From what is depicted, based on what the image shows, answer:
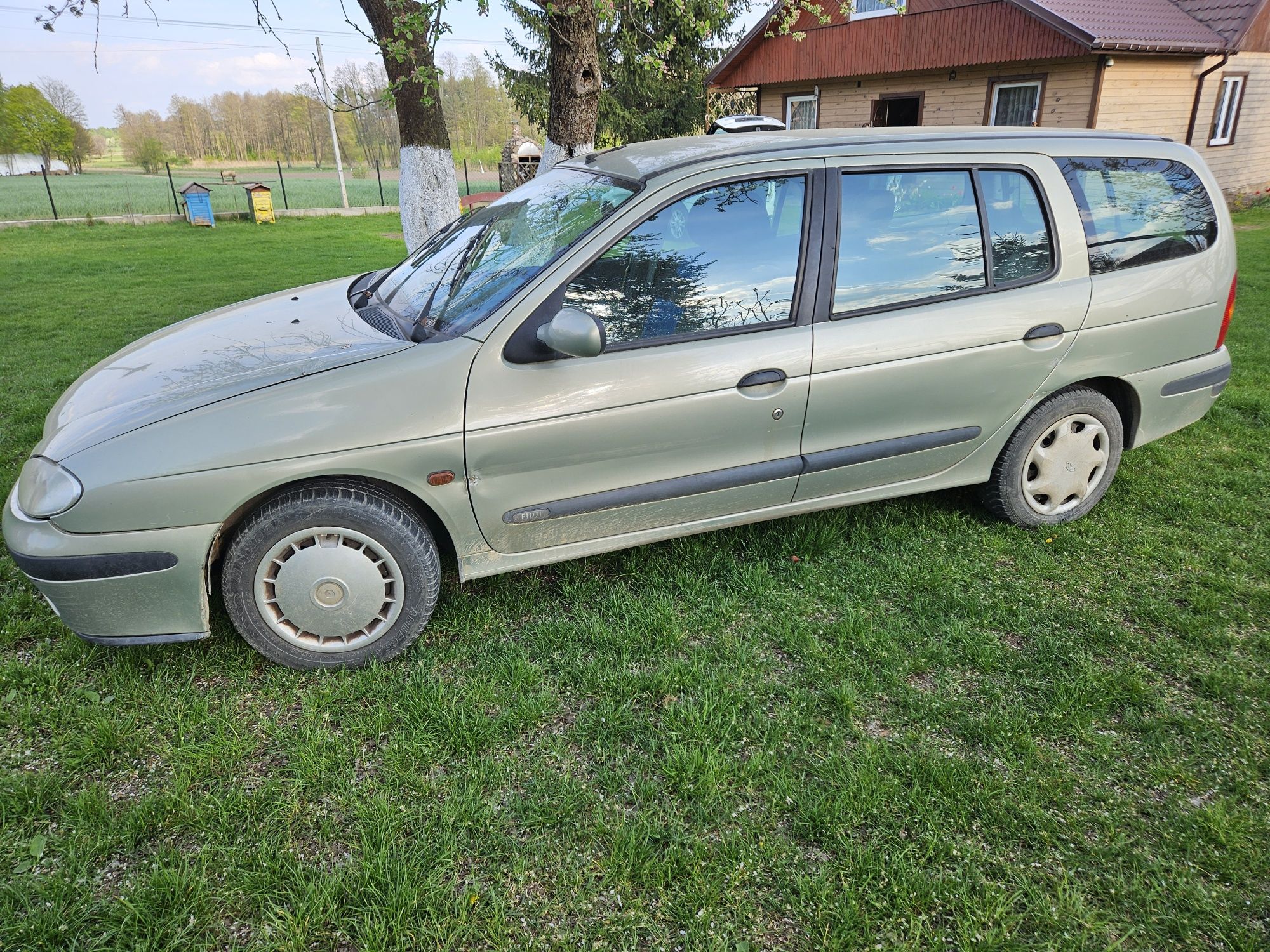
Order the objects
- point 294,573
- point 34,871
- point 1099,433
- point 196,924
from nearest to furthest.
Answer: point 196,924
point 34,871
point 294,573
point 1099,433

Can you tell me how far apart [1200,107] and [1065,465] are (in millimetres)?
17487

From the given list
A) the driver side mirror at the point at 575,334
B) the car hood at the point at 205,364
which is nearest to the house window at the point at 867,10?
the car hood at the point at 205,364

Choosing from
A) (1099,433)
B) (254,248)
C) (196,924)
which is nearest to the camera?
(196,924)

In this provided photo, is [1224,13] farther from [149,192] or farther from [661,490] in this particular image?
[149,192]

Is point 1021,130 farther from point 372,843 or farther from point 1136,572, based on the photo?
point 372,843

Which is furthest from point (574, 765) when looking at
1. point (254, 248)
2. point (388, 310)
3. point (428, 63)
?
point (254, 248)

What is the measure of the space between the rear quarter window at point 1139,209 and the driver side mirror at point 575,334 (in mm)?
2353

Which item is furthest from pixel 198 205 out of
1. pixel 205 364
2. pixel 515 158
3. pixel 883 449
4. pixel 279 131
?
pixel 279 131

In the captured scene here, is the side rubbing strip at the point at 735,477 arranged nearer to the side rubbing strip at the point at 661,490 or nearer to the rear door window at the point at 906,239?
the side rubbing strip at the point at 661,490

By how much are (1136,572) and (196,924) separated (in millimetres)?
3702

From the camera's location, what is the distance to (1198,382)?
153 inches

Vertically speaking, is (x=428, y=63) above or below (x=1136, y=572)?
above

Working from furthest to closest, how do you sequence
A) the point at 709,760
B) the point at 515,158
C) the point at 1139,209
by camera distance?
1. the point at 515,158
2. the point at 1139,209
3. the point at 709,760

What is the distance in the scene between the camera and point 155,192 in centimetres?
3275
